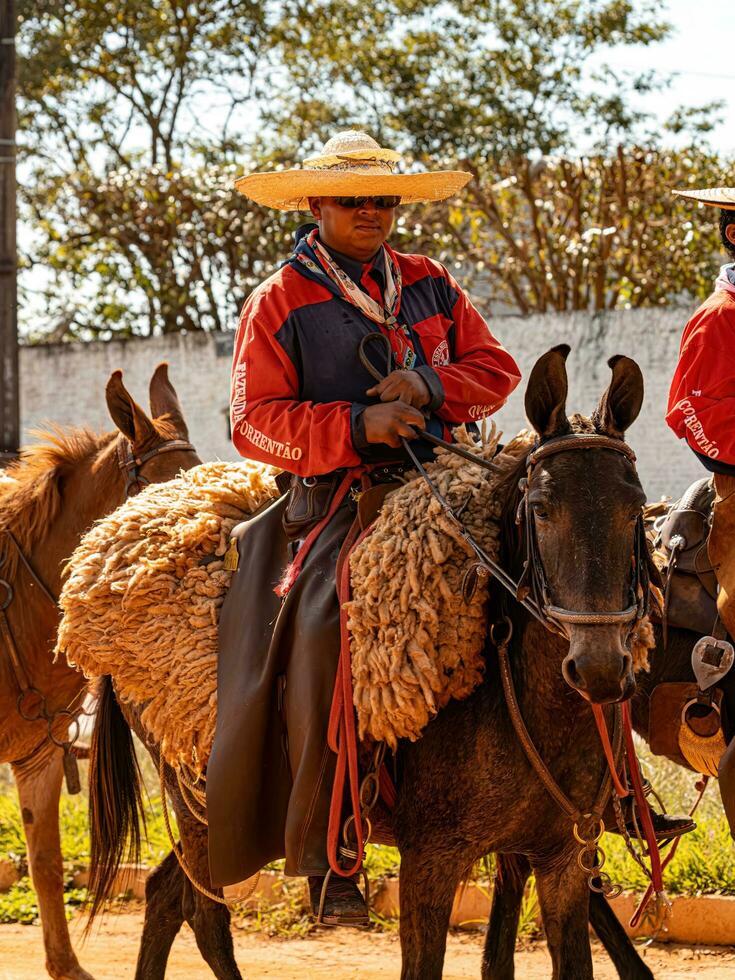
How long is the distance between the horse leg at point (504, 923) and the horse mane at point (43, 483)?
237 centimetres

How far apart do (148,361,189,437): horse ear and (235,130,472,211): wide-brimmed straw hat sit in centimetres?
135

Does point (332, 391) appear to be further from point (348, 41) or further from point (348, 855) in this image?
point (348, 41)

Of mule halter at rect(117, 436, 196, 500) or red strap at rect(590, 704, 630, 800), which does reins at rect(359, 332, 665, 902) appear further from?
mule halter at rect(117, 436, 196, 500)

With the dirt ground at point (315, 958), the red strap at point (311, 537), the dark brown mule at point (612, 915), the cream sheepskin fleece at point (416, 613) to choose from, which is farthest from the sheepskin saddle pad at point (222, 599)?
the dirt ground at point (315, 958)

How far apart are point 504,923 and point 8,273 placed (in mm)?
6538

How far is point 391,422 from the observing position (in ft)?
13.1

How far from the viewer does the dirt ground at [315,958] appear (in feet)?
20.0

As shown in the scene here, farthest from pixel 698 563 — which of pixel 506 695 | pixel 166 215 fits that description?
pixel 166 215

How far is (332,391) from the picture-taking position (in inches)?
170

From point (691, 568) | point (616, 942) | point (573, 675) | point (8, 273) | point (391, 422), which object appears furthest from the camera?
point (8, 273)

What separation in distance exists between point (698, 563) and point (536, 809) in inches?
53.5

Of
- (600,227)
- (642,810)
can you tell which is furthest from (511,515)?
(600,227)

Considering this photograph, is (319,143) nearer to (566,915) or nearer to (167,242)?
(167,242)

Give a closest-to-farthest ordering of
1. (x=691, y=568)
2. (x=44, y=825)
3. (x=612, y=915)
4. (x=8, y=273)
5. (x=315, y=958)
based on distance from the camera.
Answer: (x=691, y=568) < (x=612, y=915) < (x=44, y=825) < (x=315, y=958) < (x=8, y=273)
